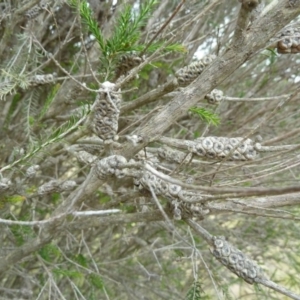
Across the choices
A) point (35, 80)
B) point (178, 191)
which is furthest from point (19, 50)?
point (178, 191)

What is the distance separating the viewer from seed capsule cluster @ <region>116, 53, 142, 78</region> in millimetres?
1065

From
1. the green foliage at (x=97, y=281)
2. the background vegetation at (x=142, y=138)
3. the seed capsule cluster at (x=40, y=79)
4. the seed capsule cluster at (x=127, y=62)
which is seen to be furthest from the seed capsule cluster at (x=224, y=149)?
the green foliage at (x=97, y=281)

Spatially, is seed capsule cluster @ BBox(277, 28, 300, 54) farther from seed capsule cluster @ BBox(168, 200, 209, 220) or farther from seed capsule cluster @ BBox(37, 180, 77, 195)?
seed capsule cluster @ BBox(37, 180, 77, 195)

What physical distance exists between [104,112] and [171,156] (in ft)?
0.78

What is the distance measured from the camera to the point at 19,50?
50.4 inches

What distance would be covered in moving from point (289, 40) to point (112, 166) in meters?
0.39

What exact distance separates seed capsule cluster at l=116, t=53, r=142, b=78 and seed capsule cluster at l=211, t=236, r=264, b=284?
16.7 inches

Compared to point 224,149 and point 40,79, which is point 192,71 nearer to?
point 224,149

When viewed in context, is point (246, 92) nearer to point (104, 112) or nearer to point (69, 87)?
Result: point (69, 87)

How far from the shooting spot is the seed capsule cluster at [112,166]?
0.89 metres

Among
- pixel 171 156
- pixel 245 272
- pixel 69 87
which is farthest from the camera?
pixel 69 87

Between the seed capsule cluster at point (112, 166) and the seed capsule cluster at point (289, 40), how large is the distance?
35cm

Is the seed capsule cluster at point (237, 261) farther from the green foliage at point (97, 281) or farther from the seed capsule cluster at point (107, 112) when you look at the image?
the green foliage at point (97, 281)

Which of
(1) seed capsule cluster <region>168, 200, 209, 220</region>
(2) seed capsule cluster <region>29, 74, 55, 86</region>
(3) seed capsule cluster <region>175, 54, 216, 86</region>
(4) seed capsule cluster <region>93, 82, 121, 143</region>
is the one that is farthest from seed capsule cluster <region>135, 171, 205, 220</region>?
(2) seed capsule cluster <region>29, 74, 55, 86</region>
